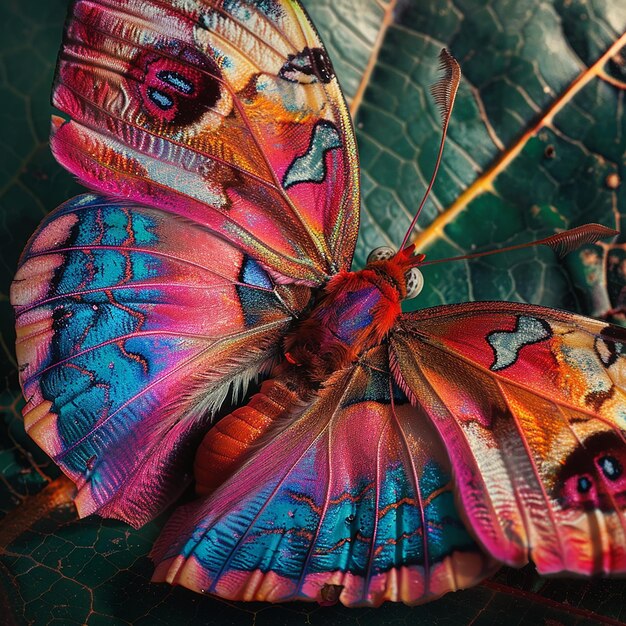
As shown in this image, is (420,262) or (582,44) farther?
(582,44)

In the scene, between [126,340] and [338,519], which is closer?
[338,519]

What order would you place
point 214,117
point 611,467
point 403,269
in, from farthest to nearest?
1. point 403,269
2. point 214,117
3. point 611,467

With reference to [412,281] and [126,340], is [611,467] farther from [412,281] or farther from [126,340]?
[126,340]

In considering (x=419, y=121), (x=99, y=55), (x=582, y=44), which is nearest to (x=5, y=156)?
(x=99, y=55)

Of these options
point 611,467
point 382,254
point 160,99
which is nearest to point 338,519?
point 611,467

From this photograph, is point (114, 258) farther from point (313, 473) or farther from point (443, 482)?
point (443, 482)

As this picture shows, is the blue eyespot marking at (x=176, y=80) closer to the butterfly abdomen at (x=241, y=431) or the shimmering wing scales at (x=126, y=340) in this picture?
the shimmering wing scales at (x=126, y=340)

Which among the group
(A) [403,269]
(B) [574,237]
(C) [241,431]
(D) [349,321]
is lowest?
(C) [241,431]
